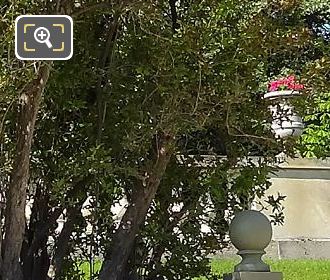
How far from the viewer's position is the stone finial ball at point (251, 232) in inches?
210

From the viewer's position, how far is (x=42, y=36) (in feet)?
13.2

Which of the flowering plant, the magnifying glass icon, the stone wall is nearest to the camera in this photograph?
the magnifying glass icon

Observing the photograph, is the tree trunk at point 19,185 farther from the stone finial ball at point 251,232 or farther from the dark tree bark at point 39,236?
the stone finial ball at point 251,232

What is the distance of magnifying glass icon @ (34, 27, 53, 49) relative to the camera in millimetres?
4004

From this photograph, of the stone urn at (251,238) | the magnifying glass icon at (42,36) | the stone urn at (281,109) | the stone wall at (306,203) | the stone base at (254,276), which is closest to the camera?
the magnifying glass icon at (42,36)

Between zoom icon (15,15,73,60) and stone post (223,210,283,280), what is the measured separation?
197 cm

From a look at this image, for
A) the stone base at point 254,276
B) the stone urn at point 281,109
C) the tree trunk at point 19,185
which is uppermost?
the stone urn at point 281,109

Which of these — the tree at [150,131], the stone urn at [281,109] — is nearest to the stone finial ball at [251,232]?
the tree at [150,131]

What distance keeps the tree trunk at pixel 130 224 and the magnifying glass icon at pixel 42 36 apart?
6.54 feet

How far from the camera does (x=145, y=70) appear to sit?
5.48 m

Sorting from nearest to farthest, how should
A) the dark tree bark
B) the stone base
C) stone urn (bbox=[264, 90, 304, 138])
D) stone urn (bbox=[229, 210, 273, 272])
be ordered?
the stone base, stone urn (bbox=[229, 210, 273, 272]), stone urn (bbox=[264, 90, 304, 138]), the dark tree bark

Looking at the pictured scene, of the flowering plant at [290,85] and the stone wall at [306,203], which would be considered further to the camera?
the stone wall at [306,203]

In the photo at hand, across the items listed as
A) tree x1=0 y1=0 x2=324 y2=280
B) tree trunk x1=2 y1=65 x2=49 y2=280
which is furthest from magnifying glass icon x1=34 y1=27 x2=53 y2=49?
tree trunk x1=2 y1=65 x2=49 y2=280

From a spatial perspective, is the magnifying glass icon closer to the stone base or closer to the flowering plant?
the stone base
